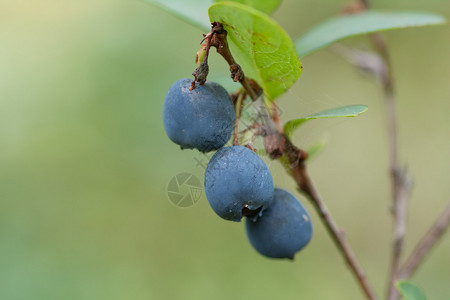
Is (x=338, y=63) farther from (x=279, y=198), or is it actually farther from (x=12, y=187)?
(x=279, y=198)

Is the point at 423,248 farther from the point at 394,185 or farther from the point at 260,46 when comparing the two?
the point at 260,46

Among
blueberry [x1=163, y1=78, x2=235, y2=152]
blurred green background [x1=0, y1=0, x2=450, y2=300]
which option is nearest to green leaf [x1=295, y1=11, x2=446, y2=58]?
blueberry [x1=163, y1=78, x2=235, y2=152]

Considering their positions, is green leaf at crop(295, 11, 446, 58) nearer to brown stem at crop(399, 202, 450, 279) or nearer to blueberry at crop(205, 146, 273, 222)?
blueberry at crop(205, 146, 273, 222)

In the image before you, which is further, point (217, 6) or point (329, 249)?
point (329, 249)

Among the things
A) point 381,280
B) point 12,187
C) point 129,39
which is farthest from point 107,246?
point 381,280

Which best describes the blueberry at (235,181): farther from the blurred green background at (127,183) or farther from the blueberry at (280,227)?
the blurred green background at (127,183)

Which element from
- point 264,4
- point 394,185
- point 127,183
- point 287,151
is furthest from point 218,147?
point 127,183
